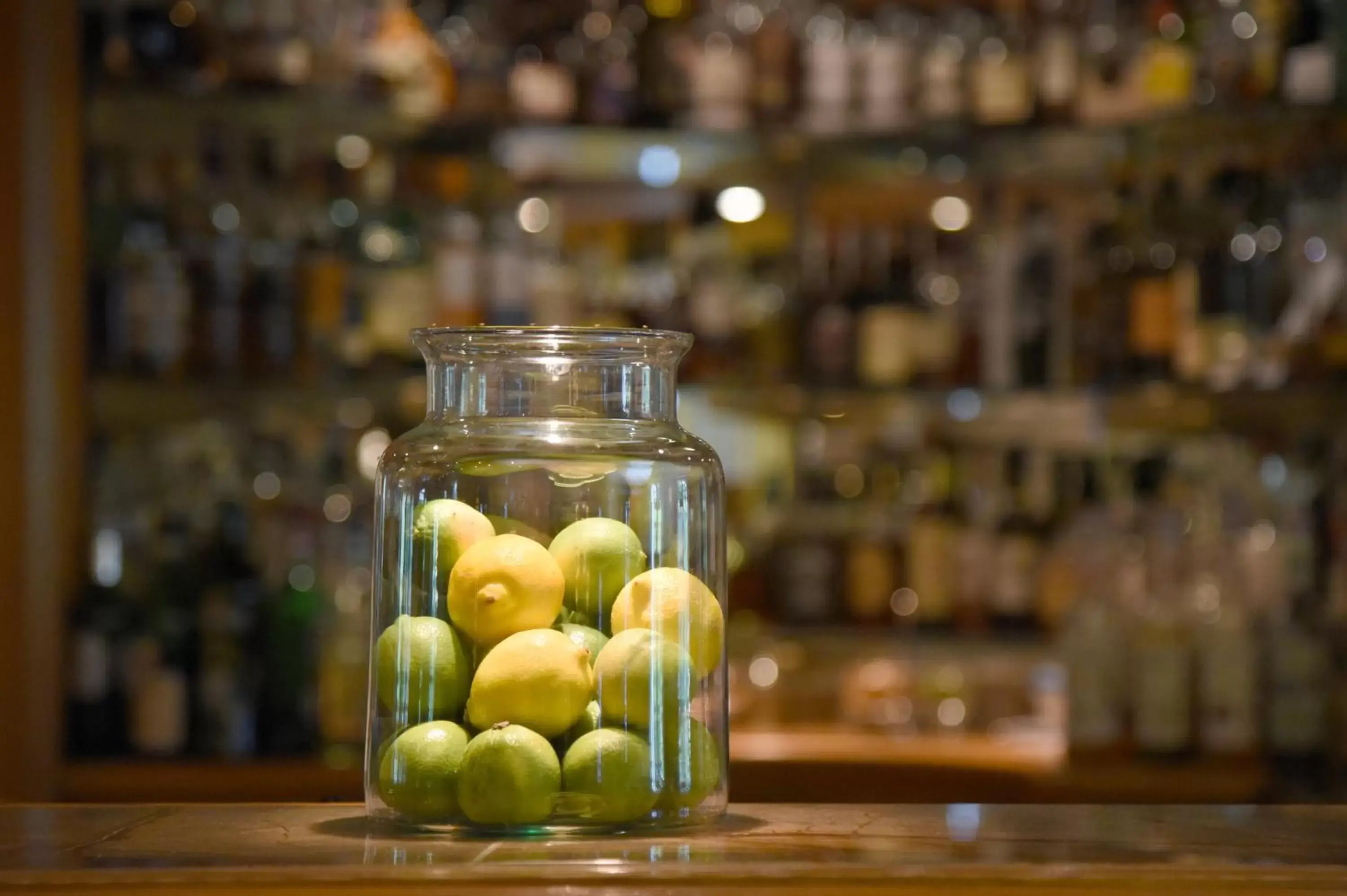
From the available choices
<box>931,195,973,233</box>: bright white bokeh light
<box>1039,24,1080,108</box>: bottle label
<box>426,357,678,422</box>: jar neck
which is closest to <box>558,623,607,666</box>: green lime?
<box>426,357,678,422</box>: jar neck

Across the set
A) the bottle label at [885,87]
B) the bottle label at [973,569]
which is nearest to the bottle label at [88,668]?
the bottle label at [973,569]

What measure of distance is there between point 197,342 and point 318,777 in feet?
2.15

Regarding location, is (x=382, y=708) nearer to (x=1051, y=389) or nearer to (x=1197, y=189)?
(x=1051, y=389)

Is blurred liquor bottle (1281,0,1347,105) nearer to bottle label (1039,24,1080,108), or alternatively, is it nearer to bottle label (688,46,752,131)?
bottle label (1039,24,1080,108)

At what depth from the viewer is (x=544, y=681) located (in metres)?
0.73

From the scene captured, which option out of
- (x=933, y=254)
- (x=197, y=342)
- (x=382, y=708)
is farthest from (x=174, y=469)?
(x=382, y=708)

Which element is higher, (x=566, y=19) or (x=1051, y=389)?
(x=566, y=19)

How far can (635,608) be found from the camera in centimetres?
77

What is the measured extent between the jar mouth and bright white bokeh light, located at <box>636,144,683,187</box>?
6.37ft

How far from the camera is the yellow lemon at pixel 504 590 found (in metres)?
0.75

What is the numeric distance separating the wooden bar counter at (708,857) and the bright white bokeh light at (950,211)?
A: 2141 millimetres

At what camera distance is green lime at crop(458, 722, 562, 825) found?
73 centimetres

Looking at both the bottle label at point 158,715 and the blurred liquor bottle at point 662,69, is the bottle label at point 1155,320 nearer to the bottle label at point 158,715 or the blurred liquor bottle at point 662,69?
the blurred liquor bottle at point 662,69

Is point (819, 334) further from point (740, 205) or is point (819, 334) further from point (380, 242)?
point (380, 242)
